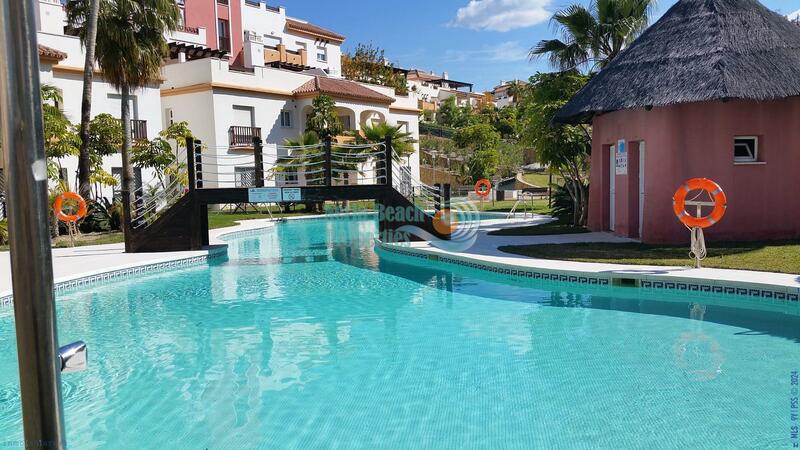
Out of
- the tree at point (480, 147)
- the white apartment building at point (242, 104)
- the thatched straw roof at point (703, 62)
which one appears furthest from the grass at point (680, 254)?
the tree at point (480, 147)

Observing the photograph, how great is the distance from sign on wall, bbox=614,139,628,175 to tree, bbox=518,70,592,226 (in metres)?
1.87

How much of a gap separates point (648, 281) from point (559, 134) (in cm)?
764

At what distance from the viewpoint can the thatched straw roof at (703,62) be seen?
11555mm

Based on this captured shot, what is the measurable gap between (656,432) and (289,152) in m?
27.2

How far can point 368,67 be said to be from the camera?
49.5 m

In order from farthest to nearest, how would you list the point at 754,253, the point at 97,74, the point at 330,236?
the point at 97,74
the point at 330,236
the point at 754,253

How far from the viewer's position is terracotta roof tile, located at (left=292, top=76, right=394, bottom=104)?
3253 centimetres

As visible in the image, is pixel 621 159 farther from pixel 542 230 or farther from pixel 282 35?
pixel 282 35

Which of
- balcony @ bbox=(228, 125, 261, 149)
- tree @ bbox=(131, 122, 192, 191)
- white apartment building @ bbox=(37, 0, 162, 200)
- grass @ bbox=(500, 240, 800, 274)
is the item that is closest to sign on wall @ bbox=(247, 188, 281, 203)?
grass @ bbox=(500, 240, 800, 274)

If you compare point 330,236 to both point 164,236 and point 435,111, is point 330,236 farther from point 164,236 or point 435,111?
point 435,111

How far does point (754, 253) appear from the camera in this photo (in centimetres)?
1098

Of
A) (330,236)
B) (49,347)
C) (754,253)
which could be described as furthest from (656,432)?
(330,236)

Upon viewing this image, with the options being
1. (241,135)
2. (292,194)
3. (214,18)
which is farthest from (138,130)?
(214,18)

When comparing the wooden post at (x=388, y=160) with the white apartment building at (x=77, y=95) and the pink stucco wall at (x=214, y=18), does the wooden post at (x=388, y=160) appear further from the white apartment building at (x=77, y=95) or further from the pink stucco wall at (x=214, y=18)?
the pink stucco wall at (x=214, y=18)
